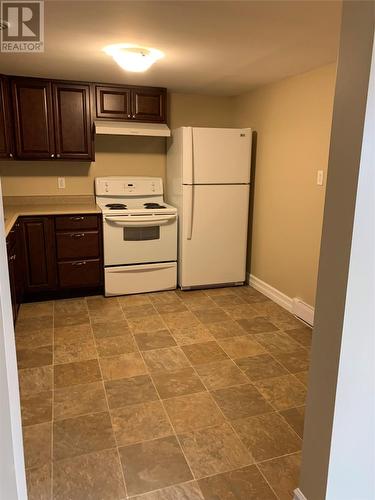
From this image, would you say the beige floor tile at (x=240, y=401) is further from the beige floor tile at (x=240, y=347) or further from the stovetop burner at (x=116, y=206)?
the stovetop burner at (x=116, y=206)

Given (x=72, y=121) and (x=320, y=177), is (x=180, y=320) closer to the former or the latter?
(x=320, y=177)

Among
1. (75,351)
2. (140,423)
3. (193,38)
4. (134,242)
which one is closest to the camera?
(140,423)

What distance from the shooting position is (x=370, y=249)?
45.4 inches

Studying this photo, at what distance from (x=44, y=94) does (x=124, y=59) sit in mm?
1362

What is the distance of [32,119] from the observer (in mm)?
3648

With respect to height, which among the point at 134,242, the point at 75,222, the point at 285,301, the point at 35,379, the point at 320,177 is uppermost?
the point at 320,177

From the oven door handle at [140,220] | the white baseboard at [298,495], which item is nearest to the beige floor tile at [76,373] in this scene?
the white baseboard at [298,495]

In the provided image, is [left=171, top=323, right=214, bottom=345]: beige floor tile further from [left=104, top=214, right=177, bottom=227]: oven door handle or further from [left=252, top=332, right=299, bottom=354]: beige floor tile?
[left=104, top=214, right=177, bottom=227]: oven door handle

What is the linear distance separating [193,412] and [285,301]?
1.84 metres

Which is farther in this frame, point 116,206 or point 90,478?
point 116,206

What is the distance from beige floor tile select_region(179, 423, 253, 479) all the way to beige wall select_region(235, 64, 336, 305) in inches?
66.1

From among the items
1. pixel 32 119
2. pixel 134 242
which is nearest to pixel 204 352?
pixel 134 242

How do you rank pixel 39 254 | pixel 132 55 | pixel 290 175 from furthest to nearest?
1. pixel 39 254
2. pixel 290 175
3. pixel 132 55

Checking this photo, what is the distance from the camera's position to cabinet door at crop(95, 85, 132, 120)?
379cm
